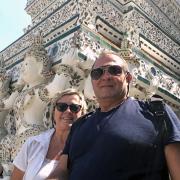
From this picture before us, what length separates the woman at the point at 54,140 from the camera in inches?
98.1

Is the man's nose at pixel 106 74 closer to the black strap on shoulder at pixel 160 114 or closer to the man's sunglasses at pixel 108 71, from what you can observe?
the man's sunglasses at pixel 108 71

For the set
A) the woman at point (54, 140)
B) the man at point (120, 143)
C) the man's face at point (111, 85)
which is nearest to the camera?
the man at point (120, 143)

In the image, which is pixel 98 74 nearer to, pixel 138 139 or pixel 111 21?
pixel 138 139

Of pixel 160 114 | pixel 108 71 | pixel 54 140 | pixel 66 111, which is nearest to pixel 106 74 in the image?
pixel 108 71

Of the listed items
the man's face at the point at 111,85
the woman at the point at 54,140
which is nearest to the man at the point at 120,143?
the man's face at the point at 111,85

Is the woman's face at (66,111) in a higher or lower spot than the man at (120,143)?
higher

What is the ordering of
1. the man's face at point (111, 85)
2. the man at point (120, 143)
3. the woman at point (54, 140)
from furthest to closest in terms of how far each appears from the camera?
the woman at point (54, 140) → the man's face at point (111, 85) → the man at point (120, 143)

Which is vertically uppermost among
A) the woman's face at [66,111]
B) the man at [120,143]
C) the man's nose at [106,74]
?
the man's nose at [106,74]

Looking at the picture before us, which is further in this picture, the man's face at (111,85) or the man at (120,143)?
the man's face at (111,85)

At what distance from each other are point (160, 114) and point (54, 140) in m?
1.15

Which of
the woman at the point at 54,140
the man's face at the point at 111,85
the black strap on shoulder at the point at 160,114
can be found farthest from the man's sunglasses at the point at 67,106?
the black strap on shoulder at the point at 160,114

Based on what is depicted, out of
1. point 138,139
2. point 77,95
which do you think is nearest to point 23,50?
point 77,95

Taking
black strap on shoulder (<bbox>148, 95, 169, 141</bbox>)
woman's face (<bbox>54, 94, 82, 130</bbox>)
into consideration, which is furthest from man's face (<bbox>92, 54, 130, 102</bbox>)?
woman's face (<bbox>54, 94, 82, 130</bbox>)

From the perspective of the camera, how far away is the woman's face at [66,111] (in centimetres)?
254
